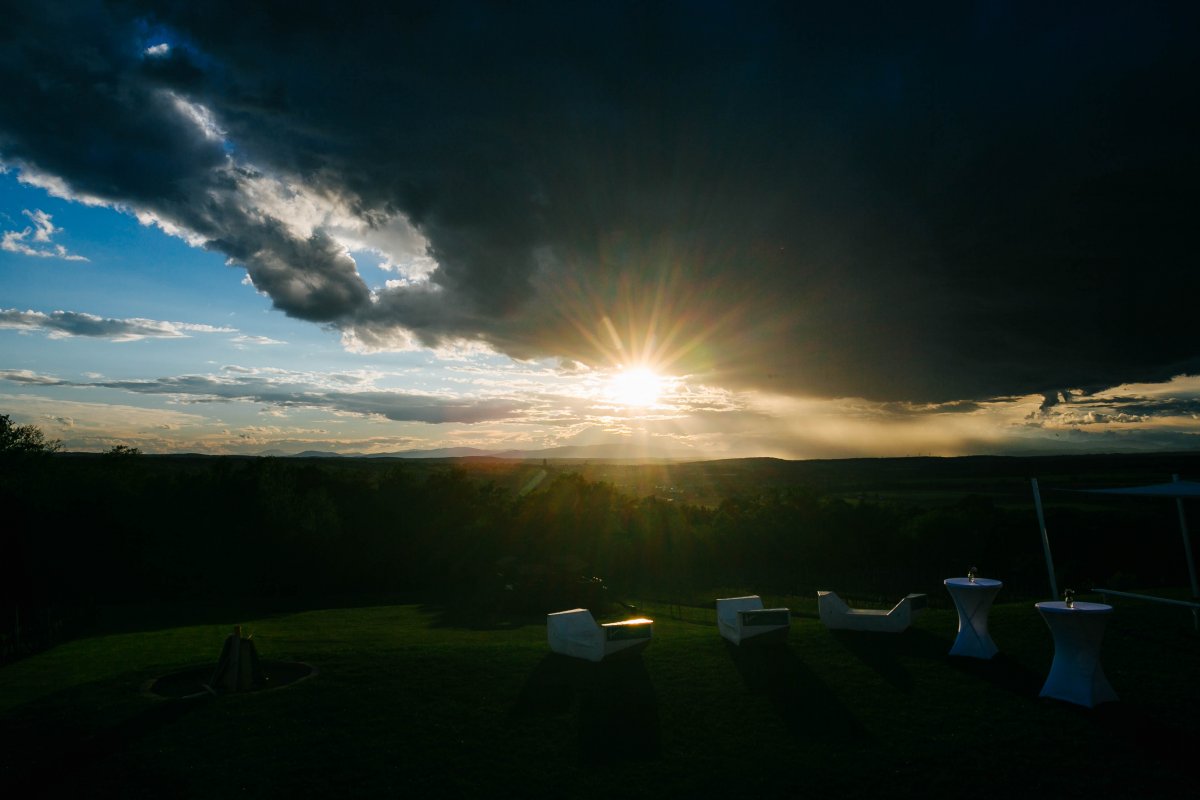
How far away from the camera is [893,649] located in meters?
12.9

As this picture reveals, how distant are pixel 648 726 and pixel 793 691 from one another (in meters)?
2.71

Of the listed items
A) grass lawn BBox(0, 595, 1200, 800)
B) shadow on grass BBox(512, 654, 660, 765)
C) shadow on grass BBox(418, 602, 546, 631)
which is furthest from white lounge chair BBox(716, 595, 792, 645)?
shadow on grass BBox(418, 602, 546, 631)

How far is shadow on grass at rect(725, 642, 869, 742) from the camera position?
9.24 meters

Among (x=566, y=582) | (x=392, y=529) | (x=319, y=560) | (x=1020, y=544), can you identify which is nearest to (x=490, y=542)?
(x=392, y=529)

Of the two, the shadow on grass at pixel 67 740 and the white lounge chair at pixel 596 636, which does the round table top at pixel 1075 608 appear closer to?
the white lounge chair at pixel 596 636

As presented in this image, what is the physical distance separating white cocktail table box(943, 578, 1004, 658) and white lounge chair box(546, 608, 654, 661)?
18.9 feet

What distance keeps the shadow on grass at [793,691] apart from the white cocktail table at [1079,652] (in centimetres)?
336

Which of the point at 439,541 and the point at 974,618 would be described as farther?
the point at 439,541

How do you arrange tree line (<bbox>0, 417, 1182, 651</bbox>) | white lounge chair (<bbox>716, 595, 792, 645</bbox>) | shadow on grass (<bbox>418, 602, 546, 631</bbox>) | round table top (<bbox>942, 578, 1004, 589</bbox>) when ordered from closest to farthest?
round table top (<bbox>942, 578, 1004, 589</bbox>) < white lounge chair (<bbox>716, 595, 792, 645</bbox>) < shadow on grass (<bbox>418, 602, 546, 631</bbox>) < tree line (<bbox>0, 417, 1182, 651</bbox>)

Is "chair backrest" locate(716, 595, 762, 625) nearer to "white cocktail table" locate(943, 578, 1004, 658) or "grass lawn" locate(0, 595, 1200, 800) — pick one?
"grass lawn" locate(0, 595, 1200, 800)

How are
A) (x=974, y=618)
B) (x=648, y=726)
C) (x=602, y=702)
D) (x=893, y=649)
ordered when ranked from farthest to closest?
(x=893, y=649) < (x=974, y=618) < (x=602, y=702) < (x=648, y=726)

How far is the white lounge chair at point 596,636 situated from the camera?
12.3m

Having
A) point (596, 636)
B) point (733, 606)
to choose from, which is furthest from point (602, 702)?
point (733, 606)

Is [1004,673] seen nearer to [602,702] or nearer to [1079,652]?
[1079,652]
